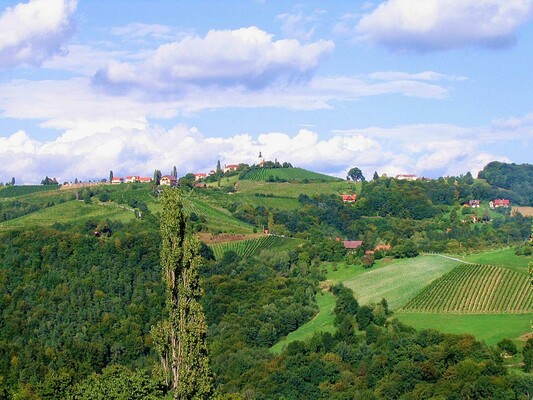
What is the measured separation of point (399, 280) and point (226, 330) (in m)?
26.2

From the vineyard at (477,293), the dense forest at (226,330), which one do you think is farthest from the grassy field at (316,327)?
the vineyard at (477,293)

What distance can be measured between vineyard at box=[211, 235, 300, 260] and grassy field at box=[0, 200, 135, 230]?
24930 mm

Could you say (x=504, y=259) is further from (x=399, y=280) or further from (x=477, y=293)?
(x=477, y=293)

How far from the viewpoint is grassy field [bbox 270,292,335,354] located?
370 ft

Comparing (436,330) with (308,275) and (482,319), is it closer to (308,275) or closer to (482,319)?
(482,319)

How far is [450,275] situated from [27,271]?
205 feet

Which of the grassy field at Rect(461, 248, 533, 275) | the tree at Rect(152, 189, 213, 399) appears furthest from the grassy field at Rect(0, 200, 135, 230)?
the tree at Rect(152, 189, 213, 399)

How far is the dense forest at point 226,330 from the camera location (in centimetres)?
8300

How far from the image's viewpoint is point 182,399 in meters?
45.9

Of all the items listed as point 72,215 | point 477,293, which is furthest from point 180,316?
point 72,215

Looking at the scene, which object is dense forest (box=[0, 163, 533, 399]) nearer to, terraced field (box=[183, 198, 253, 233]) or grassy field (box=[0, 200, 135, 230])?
grassy field (box=[0, 200, 135, 230])

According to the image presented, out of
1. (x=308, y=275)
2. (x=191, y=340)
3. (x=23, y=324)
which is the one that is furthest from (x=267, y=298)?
(x=191, y=340)

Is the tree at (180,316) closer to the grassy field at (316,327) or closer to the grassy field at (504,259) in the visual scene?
the grassy field at (316,327)

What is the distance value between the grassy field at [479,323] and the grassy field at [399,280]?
688 cm
